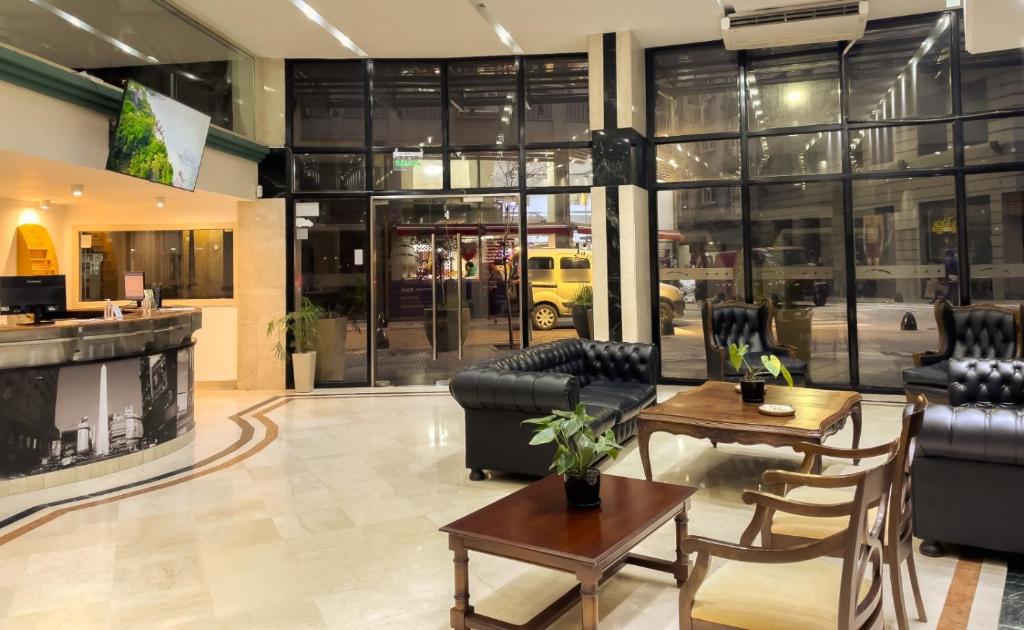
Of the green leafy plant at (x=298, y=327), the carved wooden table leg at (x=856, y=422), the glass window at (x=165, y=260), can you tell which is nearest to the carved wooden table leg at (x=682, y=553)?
the carved wooden table leg at (x=856, y=422)

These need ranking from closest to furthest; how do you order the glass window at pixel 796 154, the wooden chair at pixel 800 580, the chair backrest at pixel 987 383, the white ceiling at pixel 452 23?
the wooden chair at pixel 800 580
the chair backrest at pixel 987 383
the white ceiling at pixel 452 23
the glass window at pixel 796 154

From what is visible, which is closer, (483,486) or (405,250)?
(483,486)

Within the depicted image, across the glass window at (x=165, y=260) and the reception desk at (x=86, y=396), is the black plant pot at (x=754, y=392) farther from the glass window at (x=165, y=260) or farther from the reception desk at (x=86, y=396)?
the glass window at (x=165, y=260)

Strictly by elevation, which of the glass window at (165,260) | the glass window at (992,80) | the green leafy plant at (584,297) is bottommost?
the green leafy plant at (584,297)

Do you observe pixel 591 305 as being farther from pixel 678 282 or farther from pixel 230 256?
pixel 230 256

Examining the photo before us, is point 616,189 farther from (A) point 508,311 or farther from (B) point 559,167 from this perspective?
(A) point 508,311

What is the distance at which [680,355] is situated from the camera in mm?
9000

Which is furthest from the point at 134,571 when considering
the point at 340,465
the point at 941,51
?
the point at 941,51

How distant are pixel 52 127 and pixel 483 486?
442cm

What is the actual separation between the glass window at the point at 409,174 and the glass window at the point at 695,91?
9.48 ft

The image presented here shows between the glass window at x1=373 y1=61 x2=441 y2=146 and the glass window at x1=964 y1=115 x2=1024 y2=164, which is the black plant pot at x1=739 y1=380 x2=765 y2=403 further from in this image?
the glass window at x1=373 y1=61 x2=441 y2=146

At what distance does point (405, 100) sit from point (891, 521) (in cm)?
810

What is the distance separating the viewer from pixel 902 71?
791 centimetres

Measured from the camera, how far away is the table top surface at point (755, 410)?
4.13 meters
